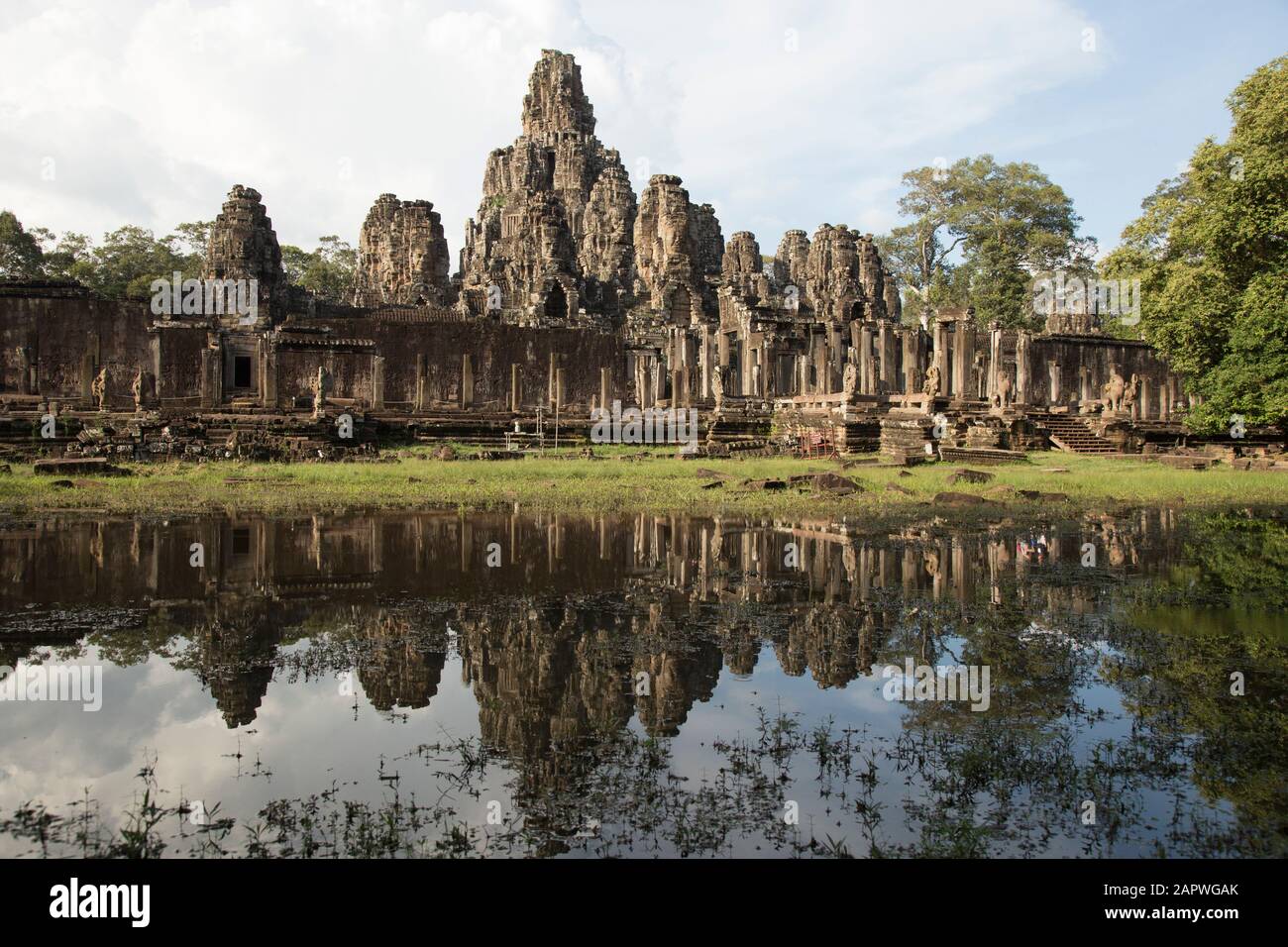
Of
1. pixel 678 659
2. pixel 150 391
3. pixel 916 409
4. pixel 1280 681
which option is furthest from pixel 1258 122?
pixel 150 391

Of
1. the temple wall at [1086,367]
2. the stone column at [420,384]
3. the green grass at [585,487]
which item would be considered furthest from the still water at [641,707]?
the temple wall at [1086,367]

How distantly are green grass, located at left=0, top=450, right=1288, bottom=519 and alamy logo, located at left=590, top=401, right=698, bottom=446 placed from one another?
6.20 m

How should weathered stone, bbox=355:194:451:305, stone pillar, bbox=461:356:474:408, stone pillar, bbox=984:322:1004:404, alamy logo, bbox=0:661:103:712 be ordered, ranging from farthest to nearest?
weathered stone, bbox=355:194:451:305
stone pillar, bbox=984:322:1004:404
stone pillar, bbox=461:356:474:408
alamy logo, bbox=0:661:103:712

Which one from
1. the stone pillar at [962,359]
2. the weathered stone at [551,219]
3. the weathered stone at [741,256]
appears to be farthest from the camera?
the weathered stone at [741,256]

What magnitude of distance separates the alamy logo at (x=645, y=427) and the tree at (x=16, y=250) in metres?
45.9

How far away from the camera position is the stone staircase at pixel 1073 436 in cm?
3048

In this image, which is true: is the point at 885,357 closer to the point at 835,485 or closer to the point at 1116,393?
the point at 1116,393

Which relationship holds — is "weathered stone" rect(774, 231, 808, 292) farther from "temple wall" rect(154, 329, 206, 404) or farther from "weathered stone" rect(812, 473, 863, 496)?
"weathered stone" rect(812, 473, 863, 496)

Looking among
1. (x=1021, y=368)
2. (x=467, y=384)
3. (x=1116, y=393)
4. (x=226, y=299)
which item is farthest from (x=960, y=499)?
(x=226, y=299)

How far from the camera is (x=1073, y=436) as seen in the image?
31141 mm

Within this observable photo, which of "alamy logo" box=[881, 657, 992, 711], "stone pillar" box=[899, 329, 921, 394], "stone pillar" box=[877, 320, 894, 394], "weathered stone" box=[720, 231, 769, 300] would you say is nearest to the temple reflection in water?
"alamy logo" box=[881, 657, 992, 711]

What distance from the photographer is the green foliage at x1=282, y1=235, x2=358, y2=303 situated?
73.5 m

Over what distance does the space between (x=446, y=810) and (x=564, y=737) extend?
98 centimetres

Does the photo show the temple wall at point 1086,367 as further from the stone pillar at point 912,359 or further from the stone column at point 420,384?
the stone column at point 420,384
